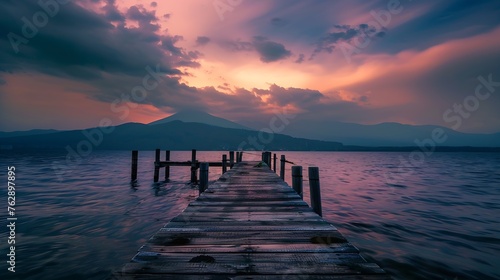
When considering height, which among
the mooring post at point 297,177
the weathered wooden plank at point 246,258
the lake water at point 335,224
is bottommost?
the lake water at point 335,224

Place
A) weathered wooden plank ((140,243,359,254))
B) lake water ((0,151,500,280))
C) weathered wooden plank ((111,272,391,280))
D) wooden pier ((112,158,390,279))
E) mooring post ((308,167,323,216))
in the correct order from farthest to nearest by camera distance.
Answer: mooring post ((308,167,323,216)) < lake water ((0,151,500,280)) < weathered wooden plank ((140,243,359,254)) < wooden pier ((112,158,390,279)) < weathered wooden plank ((111,272,391,280))

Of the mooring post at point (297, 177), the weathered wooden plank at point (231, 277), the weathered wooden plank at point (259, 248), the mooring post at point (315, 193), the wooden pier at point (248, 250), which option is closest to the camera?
the weathered wooden plank at point (231, 277)

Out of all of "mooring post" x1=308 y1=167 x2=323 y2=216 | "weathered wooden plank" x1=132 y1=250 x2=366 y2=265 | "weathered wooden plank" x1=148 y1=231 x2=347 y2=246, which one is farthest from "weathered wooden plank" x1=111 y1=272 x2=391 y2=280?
"mooring post" x1=308 y1=167 x2=323 y2=216

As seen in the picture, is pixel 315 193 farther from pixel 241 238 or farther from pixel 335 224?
pixel 335 224

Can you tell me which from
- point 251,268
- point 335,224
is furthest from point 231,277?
point 335,224

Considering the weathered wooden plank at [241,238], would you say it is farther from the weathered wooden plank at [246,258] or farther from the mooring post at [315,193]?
the mooring post at [315,193]

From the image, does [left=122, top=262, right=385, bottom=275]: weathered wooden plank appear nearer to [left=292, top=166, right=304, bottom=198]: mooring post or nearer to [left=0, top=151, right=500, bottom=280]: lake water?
[left=0, top=151, right=500, bottom=280]: lake water

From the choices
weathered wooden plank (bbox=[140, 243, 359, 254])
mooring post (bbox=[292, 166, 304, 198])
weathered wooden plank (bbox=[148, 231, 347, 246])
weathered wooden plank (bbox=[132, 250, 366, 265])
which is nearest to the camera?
weathered wooden plank (bbox=[132, 250, 366, 265])

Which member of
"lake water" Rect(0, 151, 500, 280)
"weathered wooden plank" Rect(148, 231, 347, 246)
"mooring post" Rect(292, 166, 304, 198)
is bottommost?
"lake water" Rect(0, 151, 500, 280)

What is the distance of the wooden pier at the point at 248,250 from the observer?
2.54 metres

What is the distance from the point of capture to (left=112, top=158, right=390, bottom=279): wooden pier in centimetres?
254

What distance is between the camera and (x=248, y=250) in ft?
10.3

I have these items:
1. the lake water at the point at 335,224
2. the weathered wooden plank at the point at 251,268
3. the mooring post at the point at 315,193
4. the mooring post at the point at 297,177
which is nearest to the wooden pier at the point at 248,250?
the weathered wooden plank at the point at 251,268

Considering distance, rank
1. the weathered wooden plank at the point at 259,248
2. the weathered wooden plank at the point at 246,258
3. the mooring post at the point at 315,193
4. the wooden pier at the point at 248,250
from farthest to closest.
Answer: the mooring post at the point at 315,193, the weathered wooden plank at the point at 259,248, the weathered wooden plank at the point at 246,258, the wooden pier at the point at 248,250
